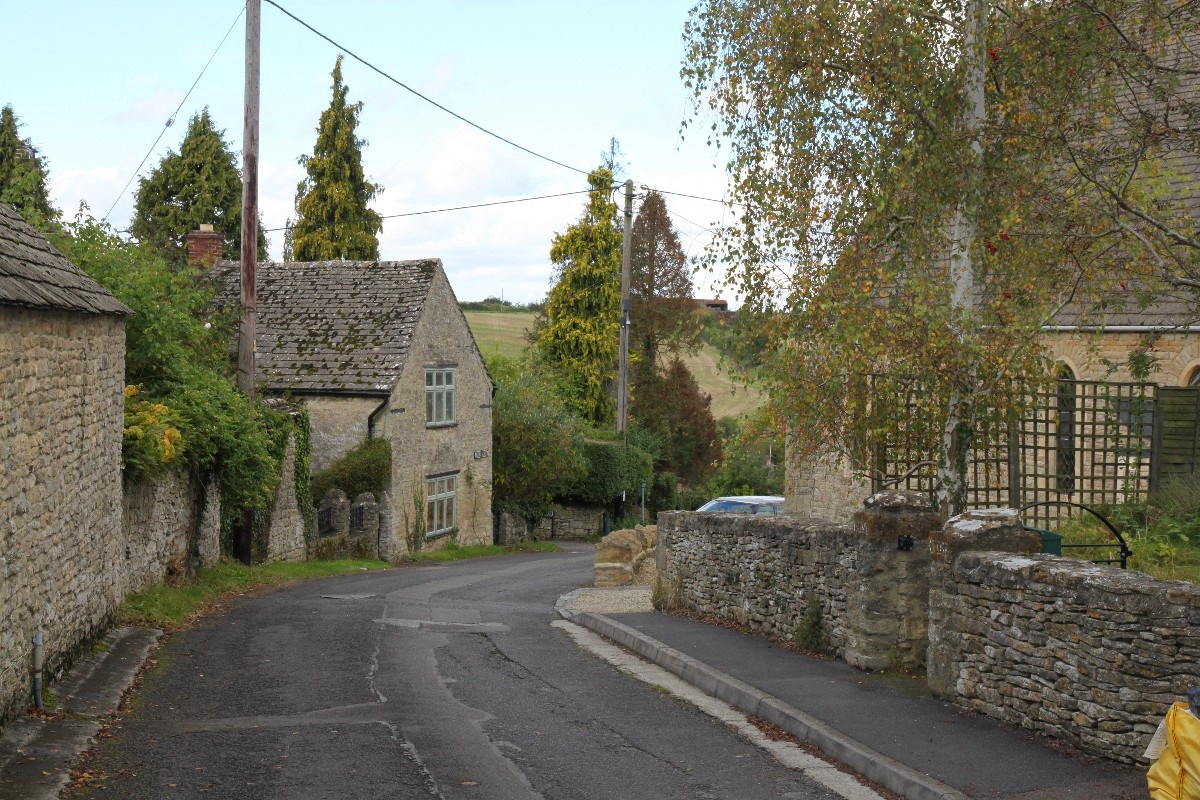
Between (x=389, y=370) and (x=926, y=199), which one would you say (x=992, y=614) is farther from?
(x=389, y=370)

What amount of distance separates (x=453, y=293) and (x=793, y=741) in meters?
26.4

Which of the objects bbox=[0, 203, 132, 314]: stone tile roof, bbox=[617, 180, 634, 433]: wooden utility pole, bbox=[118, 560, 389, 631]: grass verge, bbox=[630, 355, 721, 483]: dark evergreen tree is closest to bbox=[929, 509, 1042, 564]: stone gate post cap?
bbox=[0, 203, 132, 314]: stone tile roof

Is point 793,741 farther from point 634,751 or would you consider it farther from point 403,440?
point 403,440

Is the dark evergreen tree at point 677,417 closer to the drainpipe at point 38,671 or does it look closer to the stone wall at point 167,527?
the stone wall at point 167,527

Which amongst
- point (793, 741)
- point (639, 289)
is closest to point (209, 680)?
point (793, 741)

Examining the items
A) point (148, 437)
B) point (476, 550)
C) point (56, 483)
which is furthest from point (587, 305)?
point (56, 483)

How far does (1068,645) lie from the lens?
26.9ft

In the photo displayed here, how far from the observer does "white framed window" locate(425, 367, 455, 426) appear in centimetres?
3291

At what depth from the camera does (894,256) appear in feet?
42.6

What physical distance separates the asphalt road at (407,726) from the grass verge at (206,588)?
0.62 m

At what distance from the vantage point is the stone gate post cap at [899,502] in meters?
11.1

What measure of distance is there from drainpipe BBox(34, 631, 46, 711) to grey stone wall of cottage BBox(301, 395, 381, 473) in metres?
21.1

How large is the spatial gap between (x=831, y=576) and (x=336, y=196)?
4479 centimetres

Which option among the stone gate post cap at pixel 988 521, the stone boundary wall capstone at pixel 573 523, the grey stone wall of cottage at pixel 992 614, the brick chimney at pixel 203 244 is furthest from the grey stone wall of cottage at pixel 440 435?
the stone gate post cap at pixel 988 521
